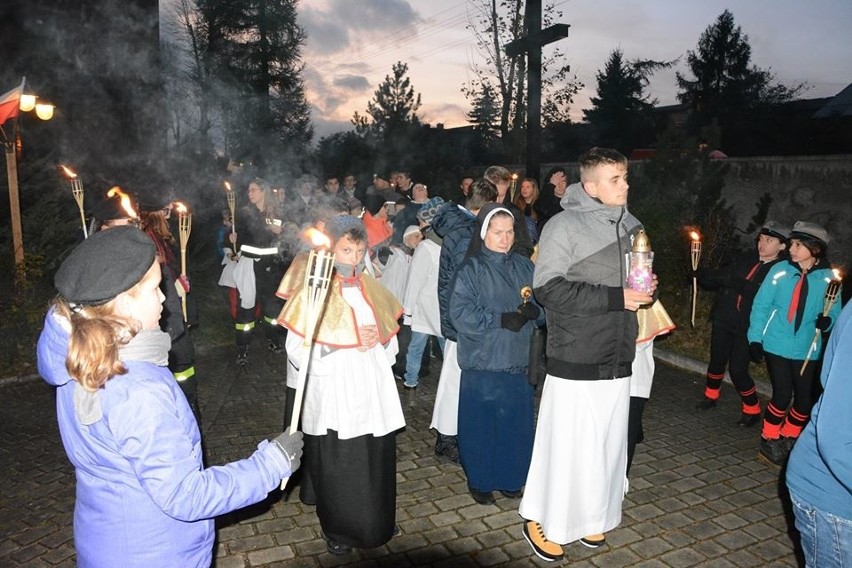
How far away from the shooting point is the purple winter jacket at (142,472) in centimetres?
206

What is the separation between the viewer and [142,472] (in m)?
2.06

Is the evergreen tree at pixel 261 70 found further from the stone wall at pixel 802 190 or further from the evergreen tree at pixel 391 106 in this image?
the stone wall at pixel 802 190

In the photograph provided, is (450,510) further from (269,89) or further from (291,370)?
(269,89)

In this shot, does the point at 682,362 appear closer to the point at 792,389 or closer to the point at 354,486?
the point at 792,389

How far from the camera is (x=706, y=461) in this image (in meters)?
5.63

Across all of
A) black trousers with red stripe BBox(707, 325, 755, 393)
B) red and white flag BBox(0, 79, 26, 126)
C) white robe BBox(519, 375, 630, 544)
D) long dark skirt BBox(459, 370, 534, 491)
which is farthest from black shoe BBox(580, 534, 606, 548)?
red and white flag BBox(0, 79, 26, 126)

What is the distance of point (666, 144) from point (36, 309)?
11.3 metres

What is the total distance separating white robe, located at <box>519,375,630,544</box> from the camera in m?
3.86

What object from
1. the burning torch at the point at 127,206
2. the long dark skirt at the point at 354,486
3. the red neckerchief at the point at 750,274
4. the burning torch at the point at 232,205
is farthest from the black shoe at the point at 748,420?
the burning torch at the point at 232,205

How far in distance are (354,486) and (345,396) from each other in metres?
0.58

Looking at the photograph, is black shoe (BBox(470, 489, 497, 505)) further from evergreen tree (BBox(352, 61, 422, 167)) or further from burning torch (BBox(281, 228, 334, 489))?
evergreen tree (BBox(352, 61, 422, 167))

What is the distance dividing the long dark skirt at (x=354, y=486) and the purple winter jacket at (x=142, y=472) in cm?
167

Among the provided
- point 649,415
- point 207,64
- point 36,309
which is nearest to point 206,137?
point 207,64

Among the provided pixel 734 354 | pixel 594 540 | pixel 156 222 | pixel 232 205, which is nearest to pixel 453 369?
pixel 594 540
